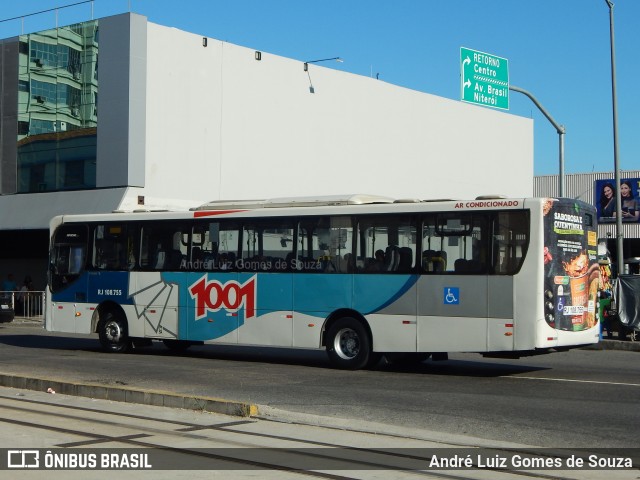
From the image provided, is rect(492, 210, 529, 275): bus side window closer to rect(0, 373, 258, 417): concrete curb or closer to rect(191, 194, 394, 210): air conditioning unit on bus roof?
rect(191, 194, 394, 210): air conditioning unit on bus roof

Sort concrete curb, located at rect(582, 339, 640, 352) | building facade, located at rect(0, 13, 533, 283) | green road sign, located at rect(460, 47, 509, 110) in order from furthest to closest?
building facade, located at rect(0, 13, 533, 283), green road sign, located at rect(460, 47, 509, 110), concrete curb, located at rect(582, 339, 640, 352)

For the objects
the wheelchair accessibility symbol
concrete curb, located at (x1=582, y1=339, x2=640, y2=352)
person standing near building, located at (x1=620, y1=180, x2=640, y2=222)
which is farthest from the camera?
person standing near building, located at (x1=620, y1=180, x2=640, y2=222)

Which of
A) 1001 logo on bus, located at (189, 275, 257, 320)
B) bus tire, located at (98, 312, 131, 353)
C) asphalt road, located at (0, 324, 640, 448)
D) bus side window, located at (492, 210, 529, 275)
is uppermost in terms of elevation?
bus side window, located at (492, 210, 529, 275)

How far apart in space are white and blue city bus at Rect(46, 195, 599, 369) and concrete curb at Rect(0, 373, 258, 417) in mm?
5642

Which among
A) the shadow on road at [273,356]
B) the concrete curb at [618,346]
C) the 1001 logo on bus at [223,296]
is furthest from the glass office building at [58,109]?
the concrete curb at [618,346]

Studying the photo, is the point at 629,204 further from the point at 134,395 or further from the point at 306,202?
the point at 134,395

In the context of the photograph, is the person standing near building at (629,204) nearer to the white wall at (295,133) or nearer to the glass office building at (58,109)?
the white wall at (295,133)

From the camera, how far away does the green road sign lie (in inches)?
1080

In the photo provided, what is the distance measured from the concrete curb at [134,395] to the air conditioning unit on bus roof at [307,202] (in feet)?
20.5

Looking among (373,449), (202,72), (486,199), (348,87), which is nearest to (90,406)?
(373,449)

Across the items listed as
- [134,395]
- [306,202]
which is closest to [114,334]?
[306,202]

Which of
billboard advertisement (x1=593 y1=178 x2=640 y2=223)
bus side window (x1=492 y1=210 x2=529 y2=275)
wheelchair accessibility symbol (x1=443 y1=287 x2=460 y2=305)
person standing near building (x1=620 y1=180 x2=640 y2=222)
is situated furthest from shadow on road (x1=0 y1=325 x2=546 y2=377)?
person standing near building (x1=620 y1=180 x2=640 y2=222)

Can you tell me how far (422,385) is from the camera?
50.5ft

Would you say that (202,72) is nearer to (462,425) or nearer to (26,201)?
(26,201)
